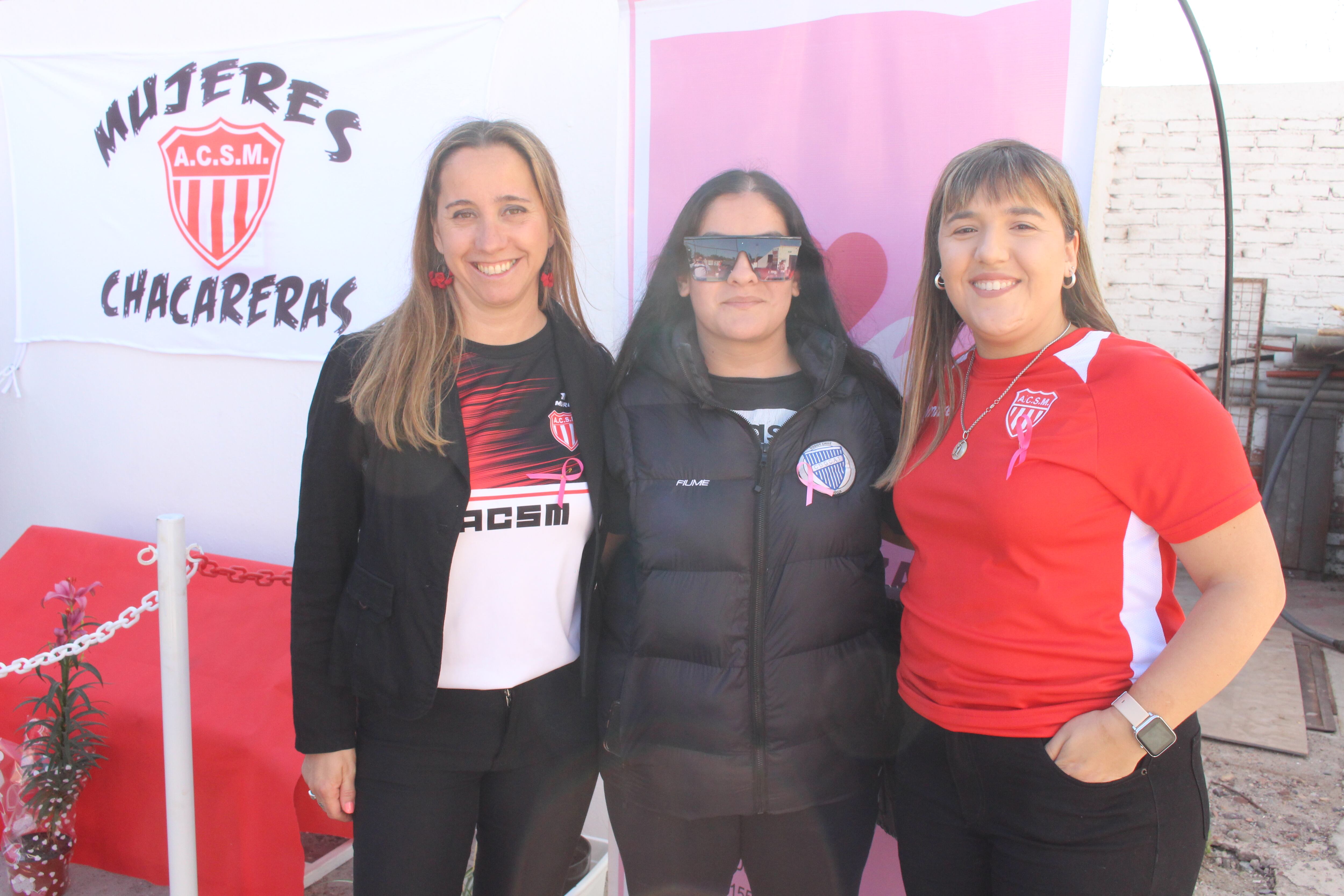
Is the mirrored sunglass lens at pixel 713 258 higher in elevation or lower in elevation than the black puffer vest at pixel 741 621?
higher

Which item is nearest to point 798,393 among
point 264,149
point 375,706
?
point 375,706

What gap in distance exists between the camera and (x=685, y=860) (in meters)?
1.67

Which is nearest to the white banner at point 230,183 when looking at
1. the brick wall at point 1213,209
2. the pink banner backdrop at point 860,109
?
the pink banner backdrop at point 860,109

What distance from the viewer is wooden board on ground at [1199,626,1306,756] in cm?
408

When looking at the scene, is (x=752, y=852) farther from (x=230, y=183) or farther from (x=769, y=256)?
(x=230, y=183)

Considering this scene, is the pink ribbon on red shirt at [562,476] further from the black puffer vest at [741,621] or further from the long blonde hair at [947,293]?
the long blonde hair at [947,293]

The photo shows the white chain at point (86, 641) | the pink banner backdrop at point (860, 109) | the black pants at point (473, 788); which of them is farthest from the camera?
the white chain at point (86, 641)

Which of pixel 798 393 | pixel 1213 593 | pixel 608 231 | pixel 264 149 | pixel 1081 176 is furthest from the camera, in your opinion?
pixel 264 149

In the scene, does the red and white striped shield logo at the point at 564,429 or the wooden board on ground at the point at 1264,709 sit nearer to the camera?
the red and white striped shield logo at the point at 564,429

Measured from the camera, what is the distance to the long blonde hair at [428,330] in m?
1.58

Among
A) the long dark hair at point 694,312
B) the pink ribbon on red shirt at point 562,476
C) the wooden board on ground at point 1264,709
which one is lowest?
the wooden board on ground at point 1264,709

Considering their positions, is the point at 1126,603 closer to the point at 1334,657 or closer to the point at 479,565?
the point at 479,565

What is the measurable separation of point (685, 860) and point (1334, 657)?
18.4 ft

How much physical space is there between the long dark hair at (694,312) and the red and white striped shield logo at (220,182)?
6.36 ft
